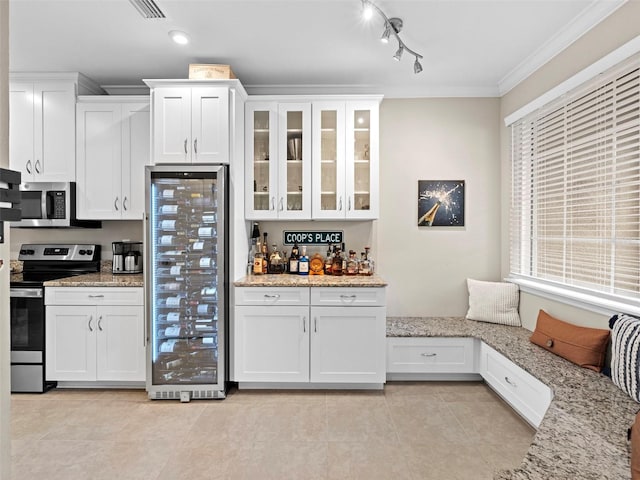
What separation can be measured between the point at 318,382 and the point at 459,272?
1.81 m

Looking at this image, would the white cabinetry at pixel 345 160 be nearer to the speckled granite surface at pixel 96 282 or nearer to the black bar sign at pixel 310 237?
the black bar sign at pixel 310 237

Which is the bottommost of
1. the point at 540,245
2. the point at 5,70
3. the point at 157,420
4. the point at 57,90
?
the point at 157,420

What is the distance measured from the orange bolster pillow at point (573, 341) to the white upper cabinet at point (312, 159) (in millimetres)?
1622

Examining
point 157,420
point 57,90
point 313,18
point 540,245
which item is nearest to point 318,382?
point 157,420

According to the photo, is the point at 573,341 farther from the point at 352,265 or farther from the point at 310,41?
the point at 310,41

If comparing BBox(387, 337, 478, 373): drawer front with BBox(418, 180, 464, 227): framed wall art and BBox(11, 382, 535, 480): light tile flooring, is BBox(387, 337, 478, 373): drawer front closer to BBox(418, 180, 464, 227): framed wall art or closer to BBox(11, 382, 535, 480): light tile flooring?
BBox(11, 382, 535, 480): light tile flooring

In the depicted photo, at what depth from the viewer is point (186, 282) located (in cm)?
316

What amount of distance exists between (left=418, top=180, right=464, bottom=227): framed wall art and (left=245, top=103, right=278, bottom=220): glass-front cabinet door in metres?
1.49

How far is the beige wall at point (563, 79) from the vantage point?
2285mm

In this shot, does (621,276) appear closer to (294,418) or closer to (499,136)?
(499,136)

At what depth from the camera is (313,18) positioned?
2623mm

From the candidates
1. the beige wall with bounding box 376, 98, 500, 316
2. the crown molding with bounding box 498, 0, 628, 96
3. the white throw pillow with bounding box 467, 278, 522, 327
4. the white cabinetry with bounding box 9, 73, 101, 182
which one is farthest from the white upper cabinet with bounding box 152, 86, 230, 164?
the white throw pillow with bounding box 467, 278, 522, 327

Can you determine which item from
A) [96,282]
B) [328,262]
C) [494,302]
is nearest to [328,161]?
[328,262]

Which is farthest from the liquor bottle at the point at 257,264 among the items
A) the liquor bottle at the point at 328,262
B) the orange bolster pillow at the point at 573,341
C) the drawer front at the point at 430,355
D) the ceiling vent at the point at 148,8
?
the orange bolster pillow at the point at 573,341
